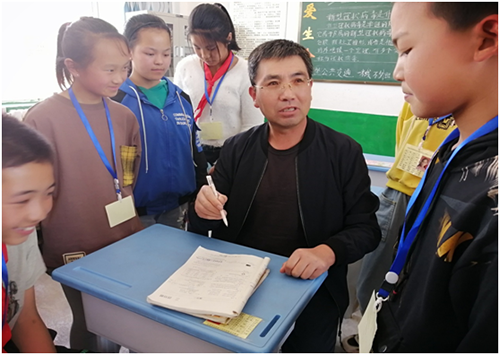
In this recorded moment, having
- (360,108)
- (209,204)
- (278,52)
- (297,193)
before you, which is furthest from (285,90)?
(360,108)

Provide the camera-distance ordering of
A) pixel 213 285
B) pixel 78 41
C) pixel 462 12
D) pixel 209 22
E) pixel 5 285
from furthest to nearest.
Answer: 1. pixel 209 22
2. pixel 78 41
3. pixel 213 285
4. pixel 5 285
5. pixel 462 12

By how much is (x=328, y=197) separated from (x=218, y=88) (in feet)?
3.70

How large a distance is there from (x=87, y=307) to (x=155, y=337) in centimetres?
25

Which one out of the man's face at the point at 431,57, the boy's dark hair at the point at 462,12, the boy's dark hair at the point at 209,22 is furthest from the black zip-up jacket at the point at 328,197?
the boy's dark hair at the point at 209,22

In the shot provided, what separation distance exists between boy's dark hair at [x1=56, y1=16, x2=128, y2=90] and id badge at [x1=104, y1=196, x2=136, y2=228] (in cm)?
40

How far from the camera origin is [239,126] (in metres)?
2.07

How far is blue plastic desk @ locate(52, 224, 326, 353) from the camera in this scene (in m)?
0.73

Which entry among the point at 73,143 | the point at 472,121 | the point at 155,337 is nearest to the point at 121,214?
the point at 73,143

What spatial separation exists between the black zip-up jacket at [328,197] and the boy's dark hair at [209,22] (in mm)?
912

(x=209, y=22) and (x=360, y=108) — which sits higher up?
(x=209, y=22)

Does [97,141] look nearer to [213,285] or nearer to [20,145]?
[20,145]

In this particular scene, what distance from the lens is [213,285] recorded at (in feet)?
2.74

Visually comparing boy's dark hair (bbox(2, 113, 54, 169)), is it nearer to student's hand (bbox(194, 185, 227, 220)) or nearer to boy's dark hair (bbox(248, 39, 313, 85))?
student's hand (bbox(194, 185, 227, 220))

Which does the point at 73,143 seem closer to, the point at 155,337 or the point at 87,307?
the point at 87,307
